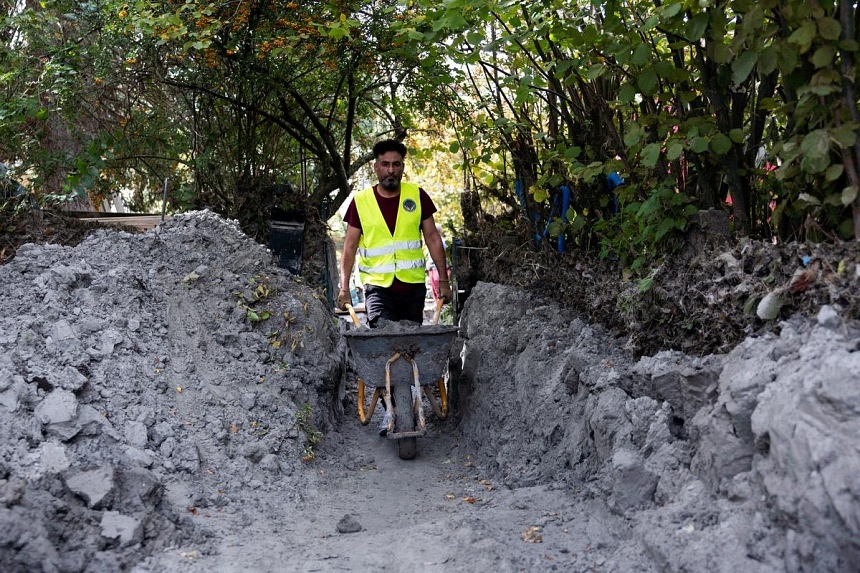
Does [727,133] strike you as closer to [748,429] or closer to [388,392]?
[748,429]

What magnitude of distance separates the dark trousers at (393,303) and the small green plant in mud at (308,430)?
3.29 ft

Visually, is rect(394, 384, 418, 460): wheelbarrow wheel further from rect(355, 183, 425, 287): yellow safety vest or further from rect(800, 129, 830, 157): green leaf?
rect(800, 129, 830, 157): green leaf

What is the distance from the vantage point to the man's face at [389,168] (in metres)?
6.35

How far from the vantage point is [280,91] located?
925 centimetres

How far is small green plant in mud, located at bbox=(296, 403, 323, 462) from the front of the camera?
5.49 m

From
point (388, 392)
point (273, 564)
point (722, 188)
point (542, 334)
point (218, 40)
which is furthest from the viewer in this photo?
point (218, 40)

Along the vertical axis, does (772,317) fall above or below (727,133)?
below

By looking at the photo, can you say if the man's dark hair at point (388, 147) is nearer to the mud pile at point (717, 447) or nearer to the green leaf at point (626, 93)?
the mud pile at point (717, 447)

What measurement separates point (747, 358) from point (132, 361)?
3.81 meters

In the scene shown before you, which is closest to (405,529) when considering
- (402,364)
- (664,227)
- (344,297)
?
(402,364)

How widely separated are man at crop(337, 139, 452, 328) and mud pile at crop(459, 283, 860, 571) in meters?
1.66

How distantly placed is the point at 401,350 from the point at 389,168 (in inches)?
59.9

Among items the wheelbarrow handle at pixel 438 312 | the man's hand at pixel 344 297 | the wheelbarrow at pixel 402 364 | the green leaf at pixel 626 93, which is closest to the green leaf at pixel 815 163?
the green leaf at pixel 626 93

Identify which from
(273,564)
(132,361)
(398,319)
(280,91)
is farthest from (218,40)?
(273,564)
